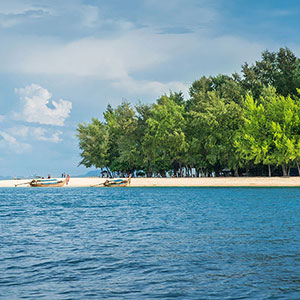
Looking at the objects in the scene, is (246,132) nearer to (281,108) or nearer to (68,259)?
(281,108)

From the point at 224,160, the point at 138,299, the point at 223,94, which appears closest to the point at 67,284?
the point at 138,299

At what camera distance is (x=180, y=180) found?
9931 cm

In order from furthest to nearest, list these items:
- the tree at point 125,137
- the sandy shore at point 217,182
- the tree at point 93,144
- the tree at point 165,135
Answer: the tree at point 93,144 < the tree at point 125,137 < the tree at point 165,135 < the sandy shore at point 217,182

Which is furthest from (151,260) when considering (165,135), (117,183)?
(117,183)

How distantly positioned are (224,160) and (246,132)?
32.1ft

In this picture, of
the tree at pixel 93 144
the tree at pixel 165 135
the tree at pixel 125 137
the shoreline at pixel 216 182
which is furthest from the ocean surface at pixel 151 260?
the tree at pixel 93 144

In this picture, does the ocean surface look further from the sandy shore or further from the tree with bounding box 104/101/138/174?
the tree with bounding box 104/101/138/174

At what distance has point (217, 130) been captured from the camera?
9806 cm

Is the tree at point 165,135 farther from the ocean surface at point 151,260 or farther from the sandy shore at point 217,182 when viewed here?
the ocean surface at point 151,260

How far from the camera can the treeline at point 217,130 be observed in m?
88.4

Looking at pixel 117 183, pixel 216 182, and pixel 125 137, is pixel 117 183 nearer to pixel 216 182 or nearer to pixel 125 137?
pixel 125 137

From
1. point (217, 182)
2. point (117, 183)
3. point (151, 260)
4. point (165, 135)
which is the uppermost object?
point (165, 135)

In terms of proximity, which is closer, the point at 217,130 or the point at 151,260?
the point at 151,260

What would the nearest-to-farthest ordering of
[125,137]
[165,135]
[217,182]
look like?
[217,182]
[165,135]
[125,137]
